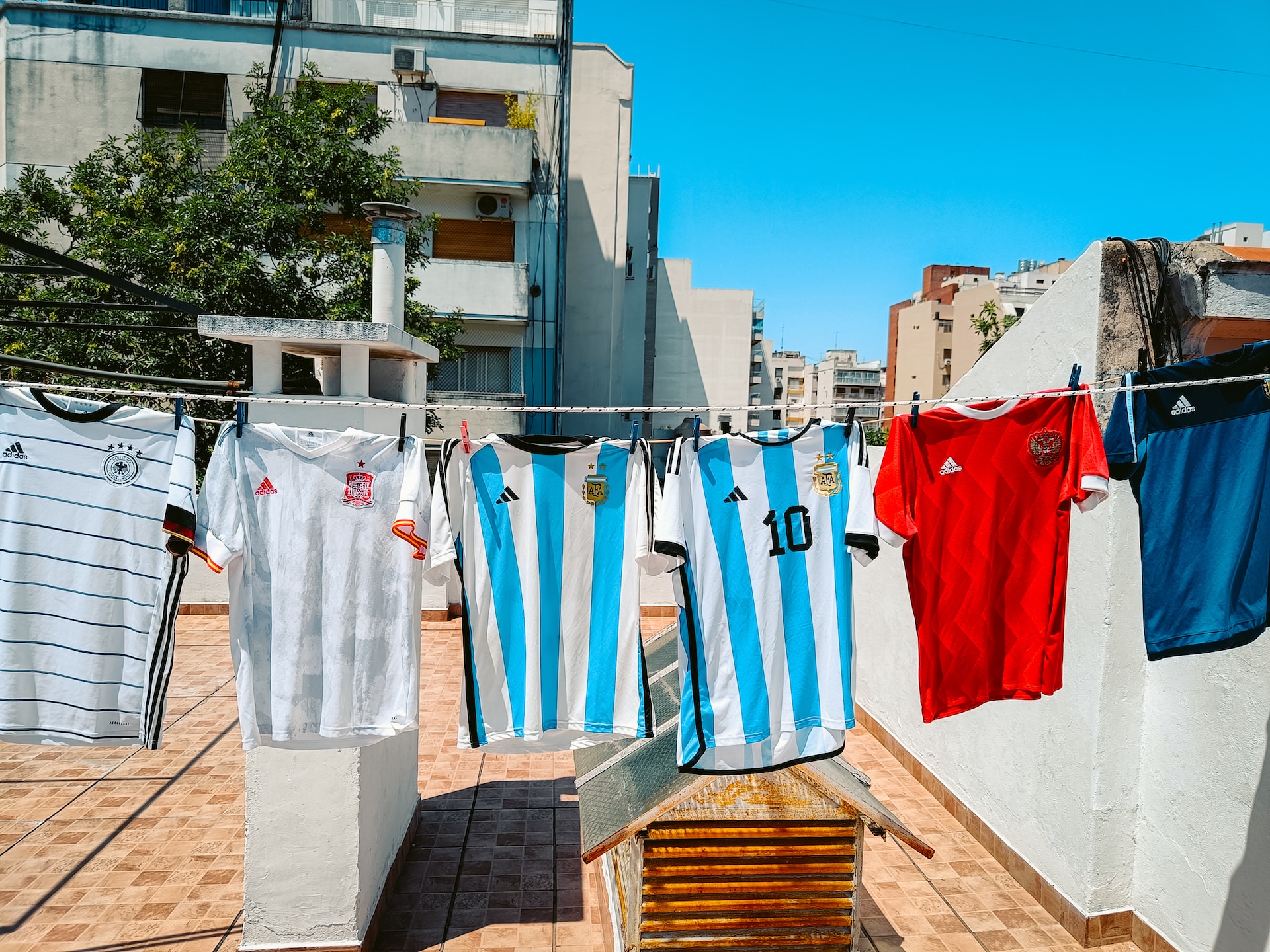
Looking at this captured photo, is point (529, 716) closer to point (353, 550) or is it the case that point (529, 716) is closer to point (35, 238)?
point (353, 550)

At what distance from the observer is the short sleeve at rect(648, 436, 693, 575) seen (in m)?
3.49

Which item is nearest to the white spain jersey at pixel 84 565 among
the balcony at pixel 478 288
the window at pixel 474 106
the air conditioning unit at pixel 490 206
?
the balcony at pixel 478 288

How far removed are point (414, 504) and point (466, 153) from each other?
51.2 ft

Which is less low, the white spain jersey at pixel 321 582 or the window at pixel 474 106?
the window at pixel 474 106

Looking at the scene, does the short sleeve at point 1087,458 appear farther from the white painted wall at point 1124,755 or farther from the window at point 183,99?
the window at point 183,99

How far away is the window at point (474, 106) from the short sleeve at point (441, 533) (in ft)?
55.5

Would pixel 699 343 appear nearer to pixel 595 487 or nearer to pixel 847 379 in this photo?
pixel 595 487

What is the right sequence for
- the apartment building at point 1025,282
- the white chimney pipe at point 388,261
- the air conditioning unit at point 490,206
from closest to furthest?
the white chimney pipe at point 388,261, the air conditioning unit at point 490,206, the apartment building at point 1025,282

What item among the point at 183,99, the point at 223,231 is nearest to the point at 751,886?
the point at 223,231

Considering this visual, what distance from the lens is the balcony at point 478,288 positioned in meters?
17.3

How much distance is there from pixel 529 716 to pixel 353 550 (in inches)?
42.4

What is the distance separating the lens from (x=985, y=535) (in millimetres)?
3604

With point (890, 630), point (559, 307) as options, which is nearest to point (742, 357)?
point (559, 307)

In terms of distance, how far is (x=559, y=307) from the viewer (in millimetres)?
18531
